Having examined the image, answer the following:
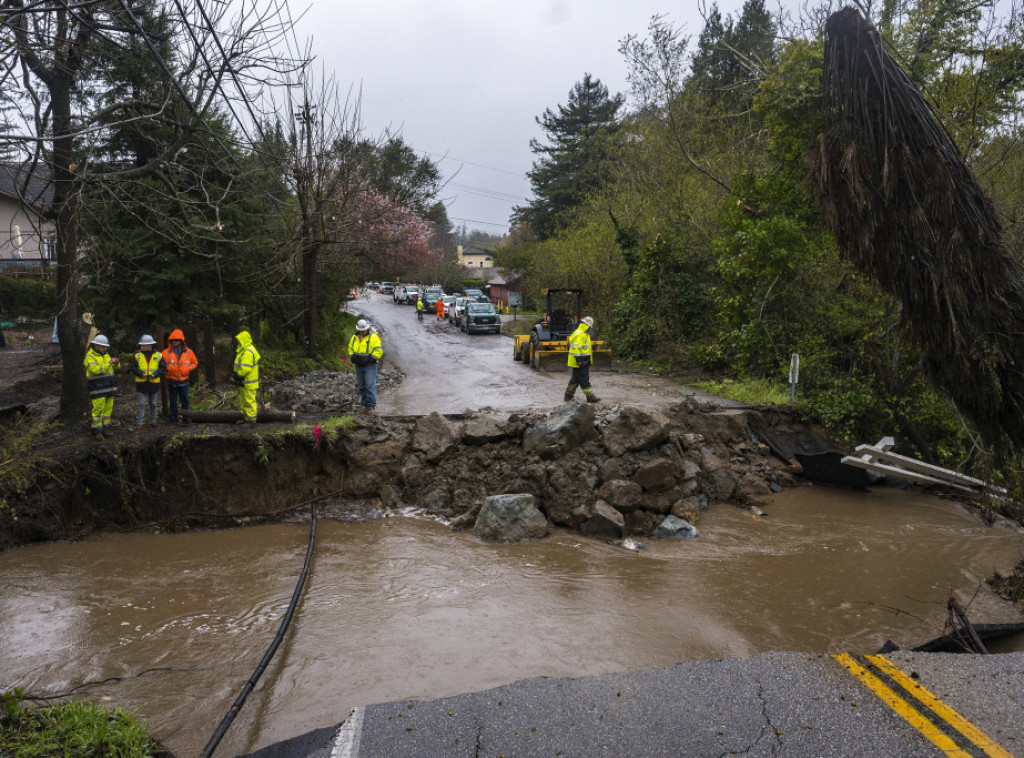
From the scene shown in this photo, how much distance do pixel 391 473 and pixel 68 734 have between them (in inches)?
295

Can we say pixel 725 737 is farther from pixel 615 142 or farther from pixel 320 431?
pixel 615 142

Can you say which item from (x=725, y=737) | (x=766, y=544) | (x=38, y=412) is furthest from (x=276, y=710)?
(x=38, y=412)

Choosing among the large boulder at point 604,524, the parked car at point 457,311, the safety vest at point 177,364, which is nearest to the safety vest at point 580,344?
the large boulder at point 604,524

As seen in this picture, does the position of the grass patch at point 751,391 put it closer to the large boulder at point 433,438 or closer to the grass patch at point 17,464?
the large boulder at point 433,438

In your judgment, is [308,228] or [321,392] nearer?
[321,392]

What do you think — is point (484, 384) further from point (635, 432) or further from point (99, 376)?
point (99, 376)

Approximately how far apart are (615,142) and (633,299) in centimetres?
1236

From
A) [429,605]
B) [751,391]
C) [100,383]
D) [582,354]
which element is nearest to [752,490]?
[751,391]

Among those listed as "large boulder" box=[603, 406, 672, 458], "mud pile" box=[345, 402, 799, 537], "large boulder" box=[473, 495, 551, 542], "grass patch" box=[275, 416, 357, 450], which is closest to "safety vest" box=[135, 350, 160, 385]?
"grass patch" box=[275, 416, 357, 450]

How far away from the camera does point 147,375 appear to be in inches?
408

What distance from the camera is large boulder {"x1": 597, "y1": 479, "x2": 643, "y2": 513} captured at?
9.37 metres

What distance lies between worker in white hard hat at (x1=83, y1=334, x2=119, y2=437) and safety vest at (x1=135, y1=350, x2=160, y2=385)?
40 cm

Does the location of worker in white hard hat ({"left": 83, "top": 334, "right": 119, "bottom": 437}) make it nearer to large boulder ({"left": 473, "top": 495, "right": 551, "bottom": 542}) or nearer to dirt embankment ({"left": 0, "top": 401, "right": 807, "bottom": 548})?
dirt embankment ({"left": 0, "top": 401, "right": 807, "bottom": 548})

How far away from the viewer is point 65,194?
9.77m
